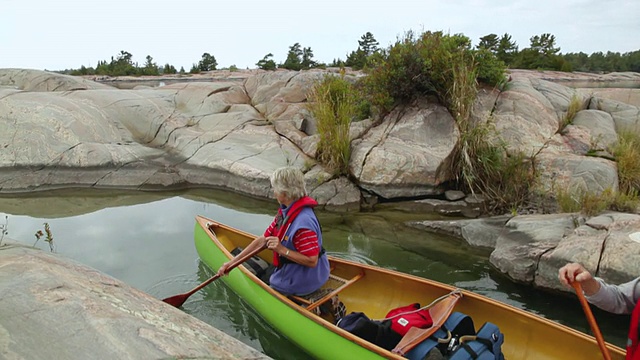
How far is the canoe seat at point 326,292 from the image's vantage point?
183 inches

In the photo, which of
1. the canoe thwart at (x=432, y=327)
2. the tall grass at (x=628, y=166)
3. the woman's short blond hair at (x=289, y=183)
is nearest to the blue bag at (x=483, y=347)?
the canoe thwart at (x=432, y=327)

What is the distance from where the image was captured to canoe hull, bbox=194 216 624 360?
3.73 m

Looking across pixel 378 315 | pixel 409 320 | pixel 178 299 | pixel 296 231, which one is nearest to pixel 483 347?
pixel 409 320

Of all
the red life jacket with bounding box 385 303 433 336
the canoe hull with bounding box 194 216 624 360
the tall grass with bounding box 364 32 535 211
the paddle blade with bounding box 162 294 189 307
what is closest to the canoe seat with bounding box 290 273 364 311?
the canoe hull with bounding box 194 216 624 360

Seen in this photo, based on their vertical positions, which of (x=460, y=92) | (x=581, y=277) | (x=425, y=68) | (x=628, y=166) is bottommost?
(x=628, y=166)

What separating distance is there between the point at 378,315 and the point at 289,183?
1.81 meters

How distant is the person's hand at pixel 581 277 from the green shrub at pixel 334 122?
6885 mm

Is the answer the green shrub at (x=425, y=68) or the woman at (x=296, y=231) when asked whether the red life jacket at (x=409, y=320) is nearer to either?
the woman at (x=296, y=231)

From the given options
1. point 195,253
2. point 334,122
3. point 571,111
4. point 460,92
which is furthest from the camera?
point 571,111

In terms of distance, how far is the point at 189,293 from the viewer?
5.45m

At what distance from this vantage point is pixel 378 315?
16.4 ft

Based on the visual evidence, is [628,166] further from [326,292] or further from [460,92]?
[326,292]

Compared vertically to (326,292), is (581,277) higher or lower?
higher

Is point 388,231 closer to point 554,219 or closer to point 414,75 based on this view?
point 554,219
